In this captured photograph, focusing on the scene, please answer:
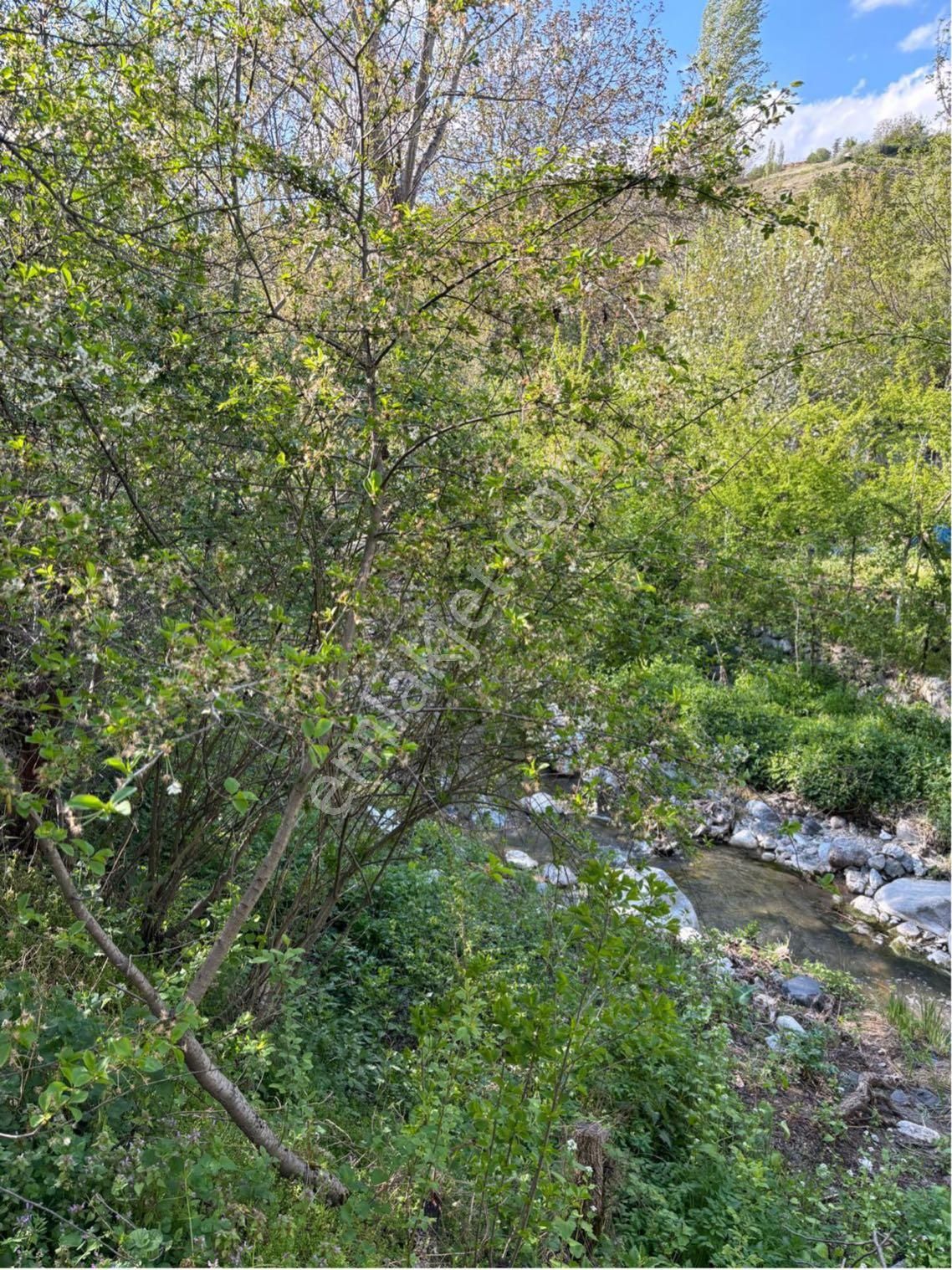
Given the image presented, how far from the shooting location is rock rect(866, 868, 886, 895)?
689cm

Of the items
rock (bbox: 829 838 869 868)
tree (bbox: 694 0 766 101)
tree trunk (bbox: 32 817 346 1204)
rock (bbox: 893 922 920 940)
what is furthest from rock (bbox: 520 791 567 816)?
rock (bbox: 829 838 869 868)

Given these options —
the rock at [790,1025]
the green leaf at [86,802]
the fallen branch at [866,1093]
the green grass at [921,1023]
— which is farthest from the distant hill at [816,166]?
the green leaf at [86,802]

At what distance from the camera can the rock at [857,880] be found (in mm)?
6926

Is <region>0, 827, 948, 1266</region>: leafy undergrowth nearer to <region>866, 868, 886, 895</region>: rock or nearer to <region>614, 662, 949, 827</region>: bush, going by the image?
<region>866, 868, 886, 895</region>: rock

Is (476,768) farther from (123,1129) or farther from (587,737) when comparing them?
(123,1129)

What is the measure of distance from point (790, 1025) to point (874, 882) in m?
2.86

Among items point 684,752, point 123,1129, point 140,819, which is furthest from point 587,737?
point 140,819

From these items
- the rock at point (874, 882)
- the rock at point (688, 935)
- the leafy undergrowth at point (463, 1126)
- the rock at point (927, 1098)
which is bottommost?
the rock at point (874, 882)

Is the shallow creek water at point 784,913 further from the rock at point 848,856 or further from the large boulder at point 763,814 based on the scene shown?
the large boulder at point 763,814

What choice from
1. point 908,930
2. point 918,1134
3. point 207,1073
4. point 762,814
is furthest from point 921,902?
point 207,1073

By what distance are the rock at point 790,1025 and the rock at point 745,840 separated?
3.06 m

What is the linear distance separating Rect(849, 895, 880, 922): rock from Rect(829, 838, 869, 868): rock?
1.41 feet

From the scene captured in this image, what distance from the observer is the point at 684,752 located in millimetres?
2557

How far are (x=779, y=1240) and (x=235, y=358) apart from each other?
3.25 meters
